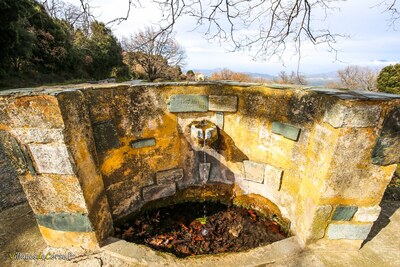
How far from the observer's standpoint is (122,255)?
6.18ft

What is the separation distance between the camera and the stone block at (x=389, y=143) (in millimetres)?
1553

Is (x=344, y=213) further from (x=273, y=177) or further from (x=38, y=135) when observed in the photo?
(x=38, y=135)

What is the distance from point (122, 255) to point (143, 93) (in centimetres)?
153

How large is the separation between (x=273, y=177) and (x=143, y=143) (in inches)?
58.9

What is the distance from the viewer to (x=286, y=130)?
2.10 meters

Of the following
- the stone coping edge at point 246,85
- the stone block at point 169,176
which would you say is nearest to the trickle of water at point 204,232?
the stone block at point 169,176

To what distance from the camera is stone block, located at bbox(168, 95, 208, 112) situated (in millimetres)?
2312

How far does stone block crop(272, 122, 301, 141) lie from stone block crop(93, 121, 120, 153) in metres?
1.63

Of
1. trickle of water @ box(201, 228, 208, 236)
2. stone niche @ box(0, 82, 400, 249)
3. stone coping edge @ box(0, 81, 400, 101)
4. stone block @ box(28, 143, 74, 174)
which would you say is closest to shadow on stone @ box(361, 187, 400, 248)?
stone niche @ box(0, 82, 400, 249)

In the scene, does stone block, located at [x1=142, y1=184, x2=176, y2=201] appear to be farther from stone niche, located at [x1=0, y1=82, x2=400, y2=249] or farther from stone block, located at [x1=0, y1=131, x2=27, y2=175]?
stone block, located at [x1=0, y1=131, x2=27, y2=175]

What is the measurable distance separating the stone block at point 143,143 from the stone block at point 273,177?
1312 mm

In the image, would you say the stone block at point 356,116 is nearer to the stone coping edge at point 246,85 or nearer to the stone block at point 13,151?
the stone coping edge at point 246,85

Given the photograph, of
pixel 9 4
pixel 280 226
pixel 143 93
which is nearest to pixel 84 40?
pixel 9 4

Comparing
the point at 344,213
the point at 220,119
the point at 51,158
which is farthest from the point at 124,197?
the point at 344,213
